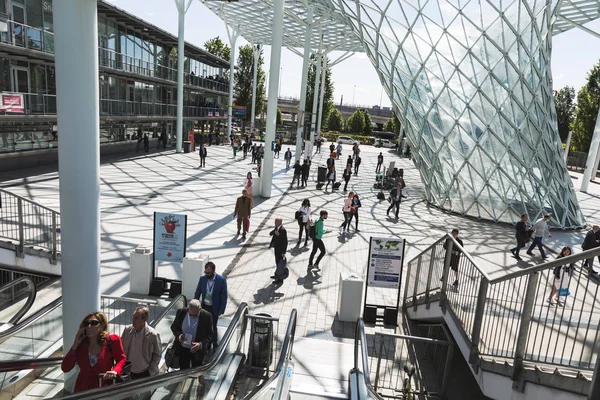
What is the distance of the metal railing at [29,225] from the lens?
30.6 ft

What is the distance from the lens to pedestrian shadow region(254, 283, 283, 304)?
32.1ft

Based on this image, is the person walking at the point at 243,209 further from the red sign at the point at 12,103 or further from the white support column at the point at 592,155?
the white support column at the point at 592,155

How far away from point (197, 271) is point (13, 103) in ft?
52.4

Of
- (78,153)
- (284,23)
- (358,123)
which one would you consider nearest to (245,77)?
(284,23)

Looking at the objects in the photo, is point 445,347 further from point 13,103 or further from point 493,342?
point 13,103

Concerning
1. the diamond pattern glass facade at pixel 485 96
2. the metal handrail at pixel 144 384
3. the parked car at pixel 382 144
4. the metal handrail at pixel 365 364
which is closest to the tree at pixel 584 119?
the parked car at pixel 382 144

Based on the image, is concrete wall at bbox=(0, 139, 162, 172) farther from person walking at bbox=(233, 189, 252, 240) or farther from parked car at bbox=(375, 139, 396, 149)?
parked car at bbox=(375, 139, 396, 149)

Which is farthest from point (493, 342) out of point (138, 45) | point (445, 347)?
point (138, 45)

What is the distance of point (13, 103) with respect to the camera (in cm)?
1970

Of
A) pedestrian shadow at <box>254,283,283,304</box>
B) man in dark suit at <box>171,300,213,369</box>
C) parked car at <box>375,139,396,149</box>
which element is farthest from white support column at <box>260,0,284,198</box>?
parked car at <box>375,139,396,149</box>

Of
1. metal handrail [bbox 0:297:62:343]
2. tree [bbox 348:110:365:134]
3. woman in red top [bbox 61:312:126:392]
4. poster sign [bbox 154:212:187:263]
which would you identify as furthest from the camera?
tree [bbox 348:110:365:134]

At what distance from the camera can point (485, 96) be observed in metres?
Result: 20.4

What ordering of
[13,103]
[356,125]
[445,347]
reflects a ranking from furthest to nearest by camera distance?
[356,125] → [13,103] → [445,347]

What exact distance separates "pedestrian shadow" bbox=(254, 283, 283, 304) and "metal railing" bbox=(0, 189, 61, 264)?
471cm
